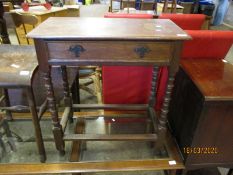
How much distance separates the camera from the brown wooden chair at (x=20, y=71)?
0.91m

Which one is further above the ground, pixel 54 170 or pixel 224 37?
pixel 224 37

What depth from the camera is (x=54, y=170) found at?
44.0 inches

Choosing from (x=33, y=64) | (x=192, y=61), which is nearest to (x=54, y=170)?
(x=33, y=64)

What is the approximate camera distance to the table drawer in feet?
2.81

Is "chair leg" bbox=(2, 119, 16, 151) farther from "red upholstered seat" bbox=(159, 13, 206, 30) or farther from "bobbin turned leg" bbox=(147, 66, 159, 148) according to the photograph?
"red upholstered seat" bbox=(159, 13, 206, 30)

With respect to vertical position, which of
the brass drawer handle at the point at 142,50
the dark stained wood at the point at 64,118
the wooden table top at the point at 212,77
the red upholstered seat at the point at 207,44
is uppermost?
the brass drawer handle at the point at 142,50

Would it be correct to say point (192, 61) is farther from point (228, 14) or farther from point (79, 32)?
point (228, 14)

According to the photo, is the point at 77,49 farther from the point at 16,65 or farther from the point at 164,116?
the point at 164,116

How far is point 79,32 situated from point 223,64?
2.92 feet

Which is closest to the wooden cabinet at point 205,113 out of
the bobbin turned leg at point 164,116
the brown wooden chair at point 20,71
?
the bobbin turned leg at point 164,116

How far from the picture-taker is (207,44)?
1.20 m

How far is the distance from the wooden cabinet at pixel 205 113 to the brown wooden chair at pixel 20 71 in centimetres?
81

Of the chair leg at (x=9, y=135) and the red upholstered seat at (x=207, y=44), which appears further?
the chair leg at (x=9, y=135)

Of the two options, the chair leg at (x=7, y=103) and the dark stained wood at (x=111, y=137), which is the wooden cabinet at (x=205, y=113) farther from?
the chair leg at (x=7, y=103)
